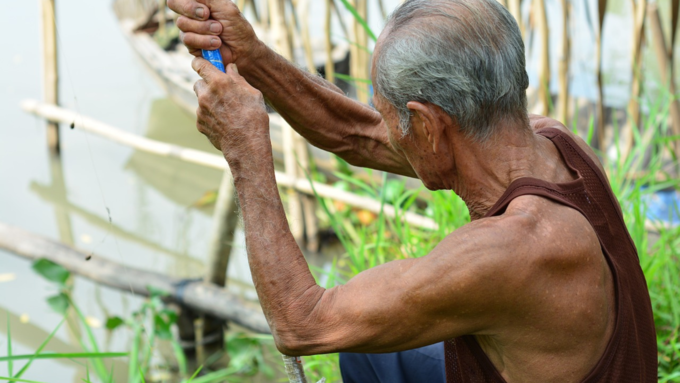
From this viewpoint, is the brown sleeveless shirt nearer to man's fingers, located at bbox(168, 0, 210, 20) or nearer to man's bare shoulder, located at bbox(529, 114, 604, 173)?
man's bare shoulder, located at bbox(529, 114, 604, 173)

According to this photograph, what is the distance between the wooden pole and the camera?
4.79 m

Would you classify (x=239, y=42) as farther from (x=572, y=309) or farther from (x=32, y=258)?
(x=32, y=258)

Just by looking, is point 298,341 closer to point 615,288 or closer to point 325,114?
point 615,288

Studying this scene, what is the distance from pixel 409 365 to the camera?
1767 millimetres

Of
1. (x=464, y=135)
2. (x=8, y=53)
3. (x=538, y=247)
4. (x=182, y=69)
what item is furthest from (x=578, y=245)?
(x=8, y=53)

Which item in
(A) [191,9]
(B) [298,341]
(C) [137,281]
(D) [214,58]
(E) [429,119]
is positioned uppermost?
(A) [191,9]

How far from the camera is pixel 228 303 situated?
9.63ft

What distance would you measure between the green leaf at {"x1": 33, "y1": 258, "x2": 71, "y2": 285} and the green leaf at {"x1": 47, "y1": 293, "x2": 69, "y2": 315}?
8 cm

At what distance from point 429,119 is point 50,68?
14.7 ft

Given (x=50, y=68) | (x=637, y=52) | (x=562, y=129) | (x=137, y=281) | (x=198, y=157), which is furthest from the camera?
(x=50, y=68)

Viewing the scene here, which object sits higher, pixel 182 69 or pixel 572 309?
pixel 572 309

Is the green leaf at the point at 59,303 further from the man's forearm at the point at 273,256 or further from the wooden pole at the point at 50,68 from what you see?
the wooden pole at the point at 50,68

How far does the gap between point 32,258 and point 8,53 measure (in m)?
4.14

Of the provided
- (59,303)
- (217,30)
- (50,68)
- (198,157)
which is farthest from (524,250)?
(50,68)
